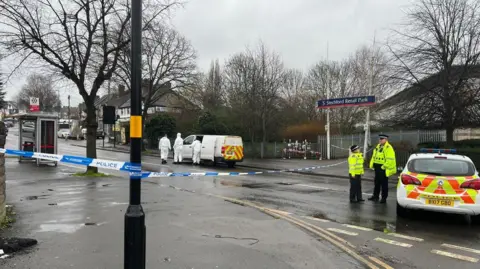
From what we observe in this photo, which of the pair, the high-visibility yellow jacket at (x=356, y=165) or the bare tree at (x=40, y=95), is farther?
the bare tree at (x=40, y=95)

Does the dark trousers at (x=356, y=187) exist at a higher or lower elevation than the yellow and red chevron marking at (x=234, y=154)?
lower

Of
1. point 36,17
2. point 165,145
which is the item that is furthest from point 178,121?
point 36,17

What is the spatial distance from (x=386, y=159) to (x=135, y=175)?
8.22m

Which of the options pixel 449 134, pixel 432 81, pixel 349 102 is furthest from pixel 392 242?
pixel 349 102

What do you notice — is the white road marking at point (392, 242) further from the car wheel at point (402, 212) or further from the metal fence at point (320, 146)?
the metal fence at point (320, 146)

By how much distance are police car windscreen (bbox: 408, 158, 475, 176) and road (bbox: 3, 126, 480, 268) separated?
3.45ft

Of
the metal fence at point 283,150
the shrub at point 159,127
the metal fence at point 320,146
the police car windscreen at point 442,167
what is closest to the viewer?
the police car windscreen at point 442,167

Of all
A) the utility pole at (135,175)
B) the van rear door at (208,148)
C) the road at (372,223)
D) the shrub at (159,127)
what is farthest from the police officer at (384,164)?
the shrub at (159,127)

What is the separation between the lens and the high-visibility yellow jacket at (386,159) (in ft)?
34.9

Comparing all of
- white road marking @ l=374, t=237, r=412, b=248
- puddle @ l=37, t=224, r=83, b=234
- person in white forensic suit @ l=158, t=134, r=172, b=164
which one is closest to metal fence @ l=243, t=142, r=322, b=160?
person in white forensic suit @ l=158, t=134, r=172, b=164

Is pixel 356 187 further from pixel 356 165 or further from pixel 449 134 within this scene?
pixel 449 134

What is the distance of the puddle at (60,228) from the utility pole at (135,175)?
325 centimetres

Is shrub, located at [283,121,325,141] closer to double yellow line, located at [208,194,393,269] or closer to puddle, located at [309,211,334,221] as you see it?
double yellow line, located at [208,194,393,269]

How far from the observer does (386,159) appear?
10734mm
